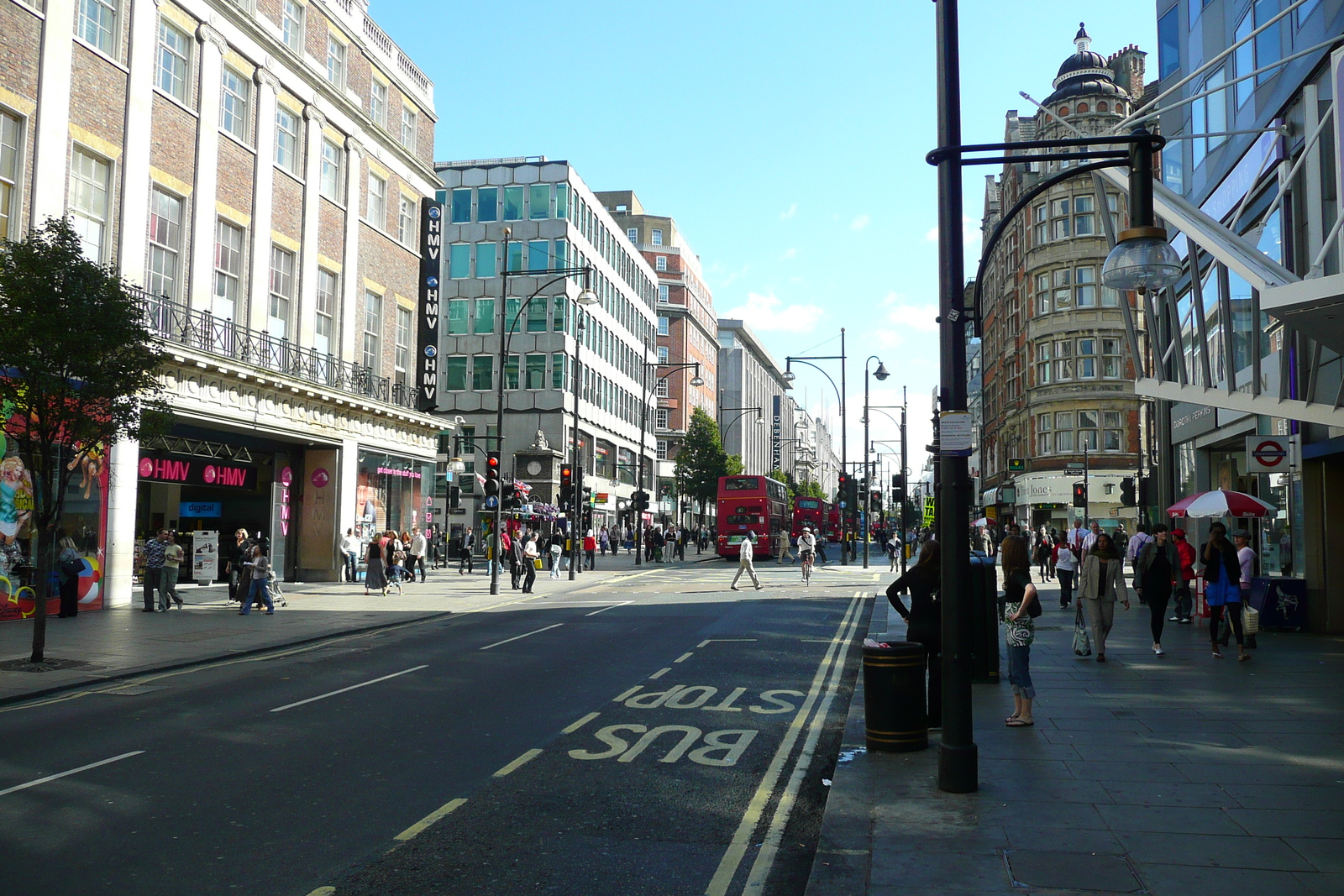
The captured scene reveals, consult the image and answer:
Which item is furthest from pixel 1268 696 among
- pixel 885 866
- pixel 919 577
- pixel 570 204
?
pixel 570 204

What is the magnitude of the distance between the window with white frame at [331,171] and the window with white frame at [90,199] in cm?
873

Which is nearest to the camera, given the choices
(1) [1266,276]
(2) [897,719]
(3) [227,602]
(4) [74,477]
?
(2) [897,719]

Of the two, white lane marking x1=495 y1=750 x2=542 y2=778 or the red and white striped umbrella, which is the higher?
the red and white striped umbrella

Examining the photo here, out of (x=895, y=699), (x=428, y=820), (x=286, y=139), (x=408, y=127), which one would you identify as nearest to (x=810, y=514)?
(x=408, y=127)

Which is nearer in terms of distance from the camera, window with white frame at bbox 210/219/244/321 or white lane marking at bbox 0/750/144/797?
white lane marking at bbox 0/750/144/797

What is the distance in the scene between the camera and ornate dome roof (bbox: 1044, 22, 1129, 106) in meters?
53.5

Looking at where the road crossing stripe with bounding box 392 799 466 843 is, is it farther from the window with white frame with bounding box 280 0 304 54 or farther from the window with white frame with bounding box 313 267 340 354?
the window with white frame with bounding box 280 0 304 54

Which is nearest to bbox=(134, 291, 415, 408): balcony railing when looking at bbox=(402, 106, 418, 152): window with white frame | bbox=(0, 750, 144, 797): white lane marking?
bbox=(402, 106, 418, 152): window with white frame

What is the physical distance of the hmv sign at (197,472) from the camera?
24.3m

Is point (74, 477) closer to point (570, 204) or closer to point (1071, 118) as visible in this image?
point (570, 204)

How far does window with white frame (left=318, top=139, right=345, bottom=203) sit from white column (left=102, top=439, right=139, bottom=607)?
11401 millimetres

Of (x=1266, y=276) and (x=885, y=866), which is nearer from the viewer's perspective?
(x=885, y=866)

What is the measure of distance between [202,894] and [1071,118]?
5598 cm

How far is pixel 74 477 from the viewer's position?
21.0 meters
